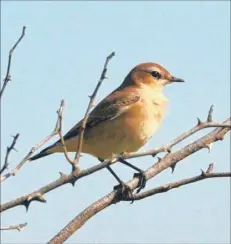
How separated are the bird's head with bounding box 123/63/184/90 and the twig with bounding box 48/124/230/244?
3048mm

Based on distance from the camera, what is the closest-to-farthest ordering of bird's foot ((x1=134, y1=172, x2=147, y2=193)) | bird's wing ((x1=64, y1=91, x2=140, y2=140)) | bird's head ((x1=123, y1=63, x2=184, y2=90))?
bird's foot ((x1=134, y1=172, x2=147, y2=193)) → bird's wing ((x1=64, y1=91, x2=140, y2=140)) → bird's head ((x1=123, y1=63, x2=184, y2=90))

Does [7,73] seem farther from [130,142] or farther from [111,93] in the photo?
[111,93]

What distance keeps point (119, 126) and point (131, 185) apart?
195 cm

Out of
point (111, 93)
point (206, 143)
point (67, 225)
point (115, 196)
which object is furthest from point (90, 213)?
point (111, 93)

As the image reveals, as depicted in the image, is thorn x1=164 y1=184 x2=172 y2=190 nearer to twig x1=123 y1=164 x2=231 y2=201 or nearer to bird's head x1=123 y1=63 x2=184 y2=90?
twig x1=123 y1=164 x2=231 y2=201

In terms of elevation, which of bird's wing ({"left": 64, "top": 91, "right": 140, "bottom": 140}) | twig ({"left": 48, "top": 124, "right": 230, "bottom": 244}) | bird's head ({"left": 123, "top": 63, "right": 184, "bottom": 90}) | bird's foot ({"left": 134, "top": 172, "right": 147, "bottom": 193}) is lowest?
bird's foot ({"left": 134, "top": 172, "right": 147, "bottom": 193})

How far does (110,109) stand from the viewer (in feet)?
27.4

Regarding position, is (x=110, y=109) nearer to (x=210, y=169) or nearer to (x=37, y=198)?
(x=210, y=169)

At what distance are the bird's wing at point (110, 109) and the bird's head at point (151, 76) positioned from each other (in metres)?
0.64

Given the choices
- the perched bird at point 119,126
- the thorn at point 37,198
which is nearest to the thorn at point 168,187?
the thorn at point 37,198

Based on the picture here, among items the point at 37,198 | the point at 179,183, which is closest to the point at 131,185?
the point at 179,183

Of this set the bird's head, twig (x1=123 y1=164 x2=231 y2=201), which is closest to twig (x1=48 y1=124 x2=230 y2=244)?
twig (x1=123 y1=164 x2=231 y2=201)

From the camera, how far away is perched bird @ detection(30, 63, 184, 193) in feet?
26.0

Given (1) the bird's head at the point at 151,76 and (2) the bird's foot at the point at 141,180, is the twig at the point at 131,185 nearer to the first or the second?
(2) the bird's foot at the point at 141,180
